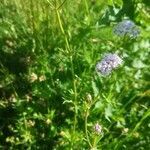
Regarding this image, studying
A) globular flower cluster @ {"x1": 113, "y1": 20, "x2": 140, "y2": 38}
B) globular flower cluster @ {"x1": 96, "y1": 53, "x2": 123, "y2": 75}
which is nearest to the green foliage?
globular flower cluster @ {"x1": 113, "y1": 20, "x2": 140, "y2": 38}

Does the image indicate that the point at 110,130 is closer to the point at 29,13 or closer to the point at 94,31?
A: the point at 94,31

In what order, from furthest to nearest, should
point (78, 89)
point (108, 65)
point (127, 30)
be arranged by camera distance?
point (78, 89) → point (127, 30) → point (108, 65)

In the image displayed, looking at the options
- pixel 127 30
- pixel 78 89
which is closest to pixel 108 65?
pixel 127 30

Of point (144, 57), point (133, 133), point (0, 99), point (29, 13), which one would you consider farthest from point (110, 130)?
point (29, 13)

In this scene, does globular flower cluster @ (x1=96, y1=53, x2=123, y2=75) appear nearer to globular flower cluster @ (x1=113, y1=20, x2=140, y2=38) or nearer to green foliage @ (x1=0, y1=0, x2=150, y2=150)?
globular flower cluster @ (x1=113, y1=20, x2=140, y2=38)

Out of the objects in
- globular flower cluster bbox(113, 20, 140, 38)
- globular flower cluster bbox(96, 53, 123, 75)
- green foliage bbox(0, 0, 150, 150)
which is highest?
globular flower cluster bbox(113, 20, 140, 38)

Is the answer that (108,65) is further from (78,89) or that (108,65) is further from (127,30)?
(78,89)

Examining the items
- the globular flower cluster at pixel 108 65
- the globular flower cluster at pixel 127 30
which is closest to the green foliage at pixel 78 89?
the globular flower cluster at pixel 127 30

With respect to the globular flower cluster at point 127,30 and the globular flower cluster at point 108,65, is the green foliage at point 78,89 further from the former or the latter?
the globular flower cluster at point 108,65

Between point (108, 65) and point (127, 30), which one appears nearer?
point (108, 65)
